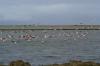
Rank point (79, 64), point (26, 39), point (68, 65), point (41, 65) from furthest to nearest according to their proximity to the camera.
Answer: point (26, 39) → point (41, 65) → point (68, 65) → point (79, 64)

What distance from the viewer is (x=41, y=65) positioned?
38375 millimetres

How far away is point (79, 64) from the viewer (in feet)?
88.4

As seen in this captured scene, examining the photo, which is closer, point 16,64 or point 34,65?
point 16,64

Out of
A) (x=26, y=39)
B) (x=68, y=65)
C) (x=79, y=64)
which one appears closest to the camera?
(x=79, y=64)

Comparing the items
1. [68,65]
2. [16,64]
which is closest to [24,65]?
[16,64]

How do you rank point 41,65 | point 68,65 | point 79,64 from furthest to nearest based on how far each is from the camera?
point 41,65 < point 68,65 < point 79,64

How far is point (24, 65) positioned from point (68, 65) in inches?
120

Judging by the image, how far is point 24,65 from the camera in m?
27.5

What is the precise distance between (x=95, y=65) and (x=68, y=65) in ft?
6.37

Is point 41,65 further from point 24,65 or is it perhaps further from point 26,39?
point 26,39

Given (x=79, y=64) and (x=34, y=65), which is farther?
(x=34, y=65)

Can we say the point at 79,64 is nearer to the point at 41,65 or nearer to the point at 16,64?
the point at 16,64

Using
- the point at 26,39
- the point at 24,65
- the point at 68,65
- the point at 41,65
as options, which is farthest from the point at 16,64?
the point at 26,39

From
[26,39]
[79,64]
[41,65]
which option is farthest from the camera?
[26,39]
